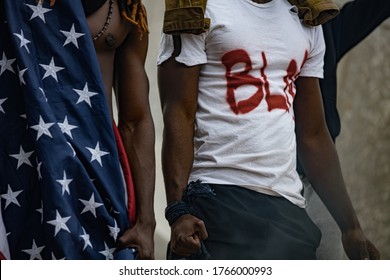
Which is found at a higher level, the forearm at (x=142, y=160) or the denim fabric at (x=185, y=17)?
the denim fabric at (x=185, y=17)

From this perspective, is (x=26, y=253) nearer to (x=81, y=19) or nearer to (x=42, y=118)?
(x=42, y=118)

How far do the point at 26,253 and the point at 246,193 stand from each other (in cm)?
70

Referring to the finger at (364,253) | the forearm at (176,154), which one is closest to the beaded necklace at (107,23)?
the forearm at (176,154)

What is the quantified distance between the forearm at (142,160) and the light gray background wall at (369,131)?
1.55 meters

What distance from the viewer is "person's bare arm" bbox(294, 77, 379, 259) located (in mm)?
3924

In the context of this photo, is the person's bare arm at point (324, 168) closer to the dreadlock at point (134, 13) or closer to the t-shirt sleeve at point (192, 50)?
the t-shirt sleeve at point (192, 50)

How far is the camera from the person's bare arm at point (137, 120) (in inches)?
134

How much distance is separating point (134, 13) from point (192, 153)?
443 millimetres

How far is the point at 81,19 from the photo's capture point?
3352 mm

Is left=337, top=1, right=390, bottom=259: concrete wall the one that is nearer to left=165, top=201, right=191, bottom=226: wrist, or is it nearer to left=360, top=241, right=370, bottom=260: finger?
left=360, top=241, right=370, bottom=260: finger

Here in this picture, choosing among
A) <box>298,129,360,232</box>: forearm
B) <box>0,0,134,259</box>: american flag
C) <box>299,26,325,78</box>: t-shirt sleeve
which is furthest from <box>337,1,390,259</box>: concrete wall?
<box>0,0,134,259</box>: american flag

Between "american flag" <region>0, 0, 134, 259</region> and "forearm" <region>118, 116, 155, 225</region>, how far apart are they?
7 cm
